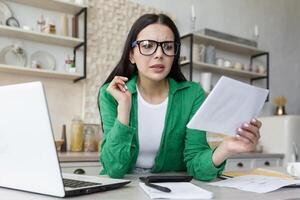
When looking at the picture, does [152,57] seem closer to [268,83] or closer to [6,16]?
[6,16]

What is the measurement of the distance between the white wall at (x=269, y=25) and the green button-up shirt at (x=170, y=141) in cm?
204

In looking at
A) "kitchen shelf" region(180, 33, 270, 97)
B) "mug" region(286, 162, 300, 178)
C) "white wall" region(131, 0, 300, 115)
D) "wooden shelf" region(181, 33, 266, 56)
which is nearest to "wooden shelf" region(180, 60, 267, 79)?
"kitchen shelf" region(180, 33, 270, 97)

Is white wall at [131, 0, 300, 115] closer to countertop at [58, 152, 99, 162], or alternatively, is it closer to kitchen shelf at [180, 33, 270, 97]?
kitchen shelf at [180, 33, 270, 97]

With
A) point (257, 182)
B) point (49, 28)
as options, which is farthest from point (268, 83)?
point (257, 182)

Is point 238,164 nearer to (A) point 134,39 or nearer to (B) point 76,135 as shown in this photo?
(B) point 76,135

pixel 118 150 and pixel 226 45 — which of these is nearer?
pixel 118 150

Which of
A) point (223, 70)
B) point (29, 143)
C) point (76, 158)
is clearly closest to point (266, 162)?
point (223, 70)

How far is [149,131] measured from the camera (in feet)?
4.55

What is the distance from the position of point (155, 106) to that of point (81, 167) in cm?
96

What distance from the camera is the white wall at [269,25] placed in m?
3.52

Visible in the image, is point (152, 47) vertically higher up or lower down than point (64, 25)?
lower down

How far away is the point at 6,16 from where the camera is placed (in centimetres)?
251

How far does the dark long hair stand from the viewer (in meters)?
1.43

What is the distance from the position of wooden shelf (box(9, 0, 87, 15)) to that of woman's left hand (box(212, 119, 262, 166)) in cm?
188
